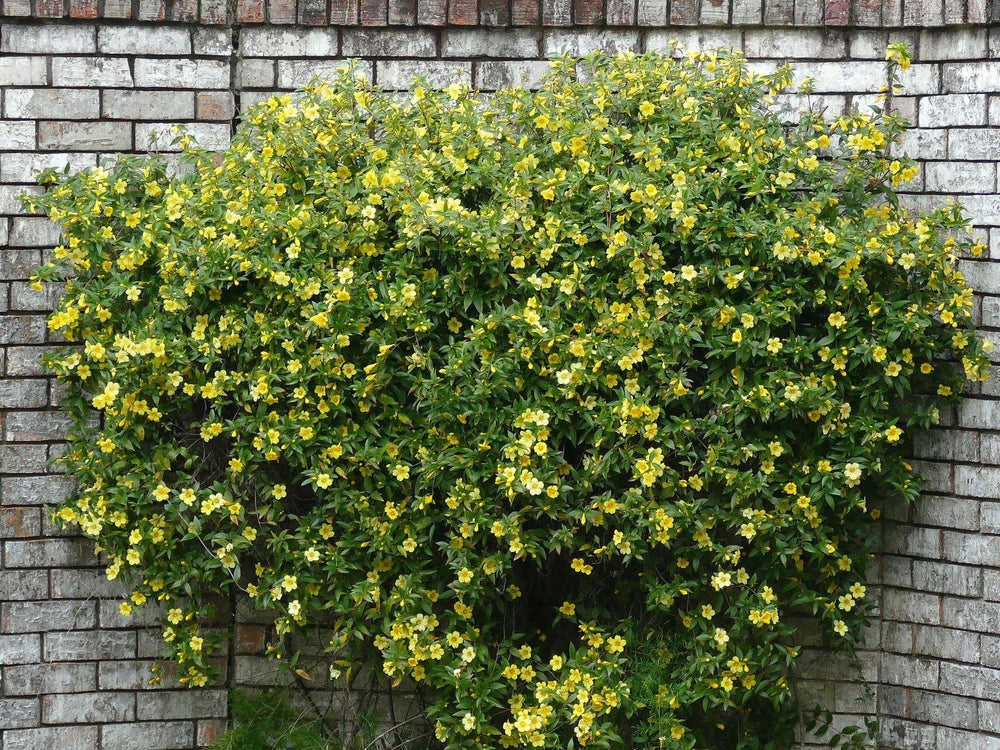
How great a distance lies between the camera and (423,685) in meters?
3.42

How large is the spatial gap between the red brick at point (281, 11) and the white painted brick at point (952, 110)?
2.22 metres

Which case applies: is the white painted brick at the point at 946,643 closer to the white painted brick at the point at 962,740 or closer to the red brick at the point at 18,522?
the white painted brick at the point at 962,740

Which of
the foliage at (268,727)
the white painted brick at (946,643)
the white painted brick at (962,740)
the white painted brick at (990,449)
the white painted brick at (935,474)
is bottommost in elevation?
the foliage at (268,727)

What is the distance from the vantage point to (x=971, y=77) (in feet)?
11.0

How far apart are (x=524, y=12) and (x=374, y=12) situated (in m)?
0.53

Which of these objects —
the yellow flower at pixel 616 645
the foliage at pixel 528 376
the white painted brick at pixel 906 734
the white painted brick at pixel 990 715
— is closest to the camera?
the foliage at pixel 528 376

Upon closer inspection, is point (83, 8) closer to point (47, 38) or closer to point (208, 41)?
point (47, 38)

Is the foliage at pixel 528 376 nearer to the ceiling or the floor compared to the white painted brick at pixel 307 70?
nearer to the floor

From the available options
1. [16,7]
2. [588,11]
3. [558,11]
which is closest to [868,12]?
[588,11]

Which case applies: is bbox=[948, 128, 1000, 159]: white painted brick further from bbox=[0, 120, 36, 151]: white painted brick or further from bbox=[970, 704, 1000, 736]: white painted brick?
bbox=[0, 120, 36, 151]: white painted brick

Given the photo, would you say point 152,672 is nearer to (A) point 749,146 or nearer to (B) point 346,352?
(B) point 346,352

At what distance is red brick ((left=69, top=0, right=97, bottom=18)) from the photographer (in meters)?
3.43

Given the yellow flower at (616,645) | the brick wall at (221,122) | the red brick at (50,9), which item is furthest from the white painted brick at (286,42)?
the yellow flower at (616,645)

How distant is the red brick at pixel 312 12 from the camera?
3.47 m
